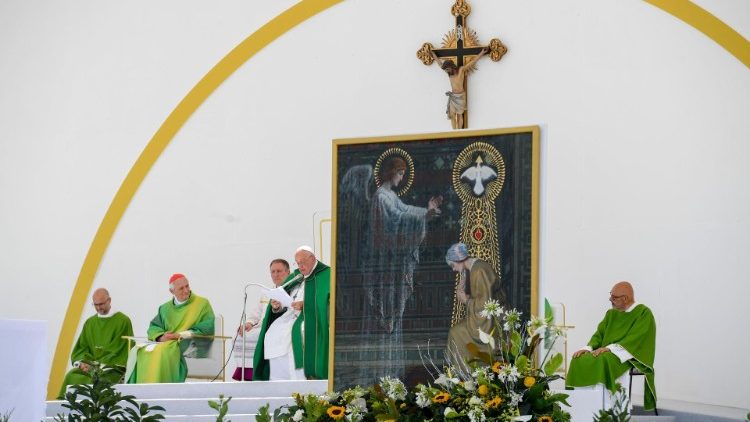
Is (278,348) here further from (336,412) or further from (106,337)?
(336,412)

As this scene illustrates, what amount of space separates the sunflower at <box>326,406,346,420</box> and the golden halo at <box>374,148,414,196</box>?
178 cm

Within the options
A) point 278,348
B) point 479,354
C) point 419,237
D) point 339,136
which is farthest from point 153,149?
point 479,354

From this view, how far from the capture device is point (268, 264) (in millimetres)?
15797

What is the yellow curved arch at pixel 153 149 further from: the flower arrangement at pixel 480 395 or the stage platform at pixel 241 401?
the flower arrangement at pixel 480 395

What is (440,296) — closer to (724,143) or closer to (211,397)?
(211,397)

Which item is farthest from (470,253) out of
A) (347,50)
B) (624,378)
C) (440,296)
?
(347,50)

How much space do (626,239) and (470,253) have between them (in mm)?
4677

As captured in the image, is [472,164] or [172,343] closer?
[472,164]

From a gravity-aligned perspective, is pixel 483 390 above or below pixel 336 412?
above

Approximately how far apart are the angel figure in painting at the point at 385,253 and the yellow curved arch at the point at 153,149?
6257 millimetres

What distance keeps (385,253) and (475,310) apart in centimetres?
68

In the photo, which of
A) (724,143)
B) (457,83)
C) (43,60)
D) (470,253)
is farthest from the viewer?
(43,60)

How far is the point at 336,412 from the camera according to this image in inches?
331

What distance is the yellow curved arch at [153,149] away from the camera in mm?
16078
